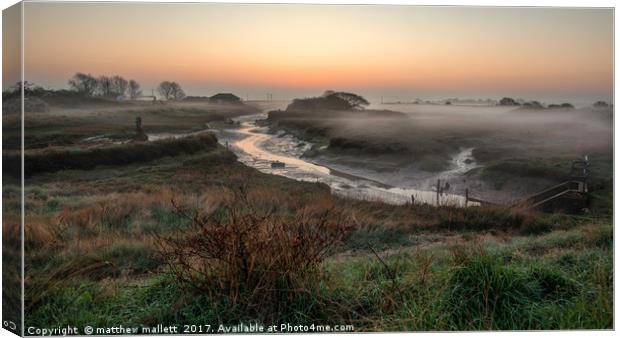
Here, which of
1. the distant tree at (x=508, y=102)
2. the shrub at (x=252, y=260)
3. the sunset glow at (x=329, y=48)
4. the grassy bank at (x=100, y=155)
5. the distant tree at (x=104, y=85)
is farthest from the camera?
the distant tree at (x=508, y=102)

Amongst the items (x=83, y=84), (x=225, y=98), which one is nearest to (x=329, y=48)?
(x=225, y=98)

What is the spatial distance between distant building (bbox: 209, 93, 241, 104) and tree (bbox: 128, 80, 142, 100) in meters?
0.67

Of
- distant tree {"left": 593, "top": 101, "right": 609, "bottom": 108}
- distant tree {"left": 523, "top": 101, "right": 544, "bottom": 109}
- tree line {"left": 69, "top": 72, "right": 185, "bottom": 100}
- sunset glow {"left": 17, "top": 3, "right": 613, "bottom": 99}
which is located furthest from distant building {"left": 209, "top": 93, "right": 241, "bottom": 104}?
distant tree {"left": 593, "top": 101, "right": 609, "bottom": 108}

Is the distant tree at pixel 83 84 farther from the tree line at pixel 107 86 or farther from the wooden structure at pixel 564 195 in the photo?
the wooden structure at pixel 564 195

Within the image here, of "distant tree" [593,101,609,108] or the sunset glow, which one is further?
"distant tree" [593,101,609,108]

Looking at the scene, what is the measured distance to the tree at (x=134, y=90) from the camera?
242 inches

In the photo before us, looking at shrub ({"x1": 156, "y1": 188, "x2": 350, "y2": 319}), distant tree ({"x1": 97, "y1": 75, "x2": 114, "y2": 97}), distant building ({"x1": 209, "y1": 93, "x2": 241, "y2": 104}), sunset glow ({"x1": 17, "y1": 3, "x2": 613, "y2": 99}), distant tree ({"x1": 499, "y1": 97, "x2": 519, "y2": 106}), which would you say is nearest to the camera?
shrub ({"x1": 156, "y1": 188, "x2": 350, "y2": 319})

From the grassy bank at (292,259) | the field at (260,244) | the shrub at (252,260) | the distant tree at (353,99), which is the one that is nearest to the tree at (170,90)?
the field at (260,244)

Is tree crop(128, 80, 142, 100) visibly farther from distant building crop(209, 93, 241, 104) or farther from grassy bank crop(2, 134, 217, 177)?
distant building crop(209, 93, 241, 104)

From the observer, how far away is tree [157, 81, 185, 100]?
20.4 ft

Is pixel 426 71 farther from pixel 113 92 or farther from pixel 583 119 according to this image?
pixel 113 92

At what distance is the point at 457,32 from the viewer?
20.9 ft

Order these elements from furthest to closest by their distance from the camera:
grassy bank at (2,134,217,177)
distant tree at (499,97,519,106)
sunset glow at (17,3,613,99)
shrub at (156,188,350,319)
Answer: distant tree at (499,97,519,106) < sunset glow at (17,3,613,99) < grassy bank at (2,134,217,177) < shrub at (156,188,350,319)

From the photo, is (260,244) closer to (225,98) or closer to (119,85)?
(225,98)
